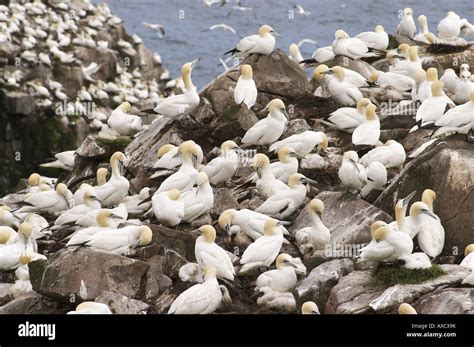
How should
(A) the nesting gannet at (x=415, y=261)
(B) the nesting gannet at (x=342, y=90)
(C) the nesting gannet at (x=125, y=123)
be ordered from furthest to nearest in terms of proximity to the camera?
(C) the nesting gannet at (x=125, y=123) < (B) the nesting gannet at (x=342, y=90) < (A) the nesting gannet at (x=415, y=261)

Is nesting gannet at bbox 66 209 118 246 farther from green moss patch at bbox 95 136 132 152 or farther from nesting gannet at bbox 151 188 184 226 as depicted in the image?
green moss patch at bbox 95 136 132 152

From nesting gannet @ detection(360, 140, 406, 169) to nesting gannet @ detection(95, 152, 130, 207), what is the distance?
3342 millimetres

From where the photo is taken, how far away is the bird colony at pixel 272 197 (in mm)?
16000

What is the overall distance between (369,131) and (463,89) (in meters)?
2.43

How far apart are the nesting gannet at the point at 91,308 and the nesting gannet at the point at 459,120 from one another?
5591 millimetres

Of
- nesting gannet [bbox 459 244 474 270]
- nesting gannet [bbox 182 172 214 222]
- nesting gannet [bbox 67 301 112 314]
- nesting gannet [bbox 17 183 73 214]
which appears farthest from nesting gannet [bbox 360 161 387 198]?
nesting gannet [bbox 67 301 112 314]

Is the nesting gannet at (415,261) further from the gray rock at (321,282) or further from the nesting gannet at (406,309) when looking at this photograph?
the nesting gannet at (406,309)

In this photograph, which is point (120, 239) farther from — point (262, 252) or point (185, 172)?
point (185, 172)

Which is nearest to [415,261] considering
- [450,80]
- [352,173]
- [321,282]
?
[321,282]

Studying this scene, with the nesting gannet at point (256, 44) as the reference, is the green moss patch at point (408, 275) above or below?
below

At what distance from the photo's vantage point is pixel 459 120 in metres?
18.2

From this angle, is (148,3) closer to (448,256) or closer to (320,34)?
(320,34)

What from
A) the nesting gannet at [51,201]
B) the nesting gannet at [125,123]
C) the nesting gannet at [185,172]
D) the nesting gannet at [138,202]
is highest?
the nesting gannet at [185,172]

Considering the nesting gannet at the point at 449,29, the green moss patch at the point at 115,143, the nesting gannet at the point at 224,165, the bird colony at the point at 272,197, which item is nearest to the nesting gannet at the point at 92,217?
the bird colony at the point at 272,197
